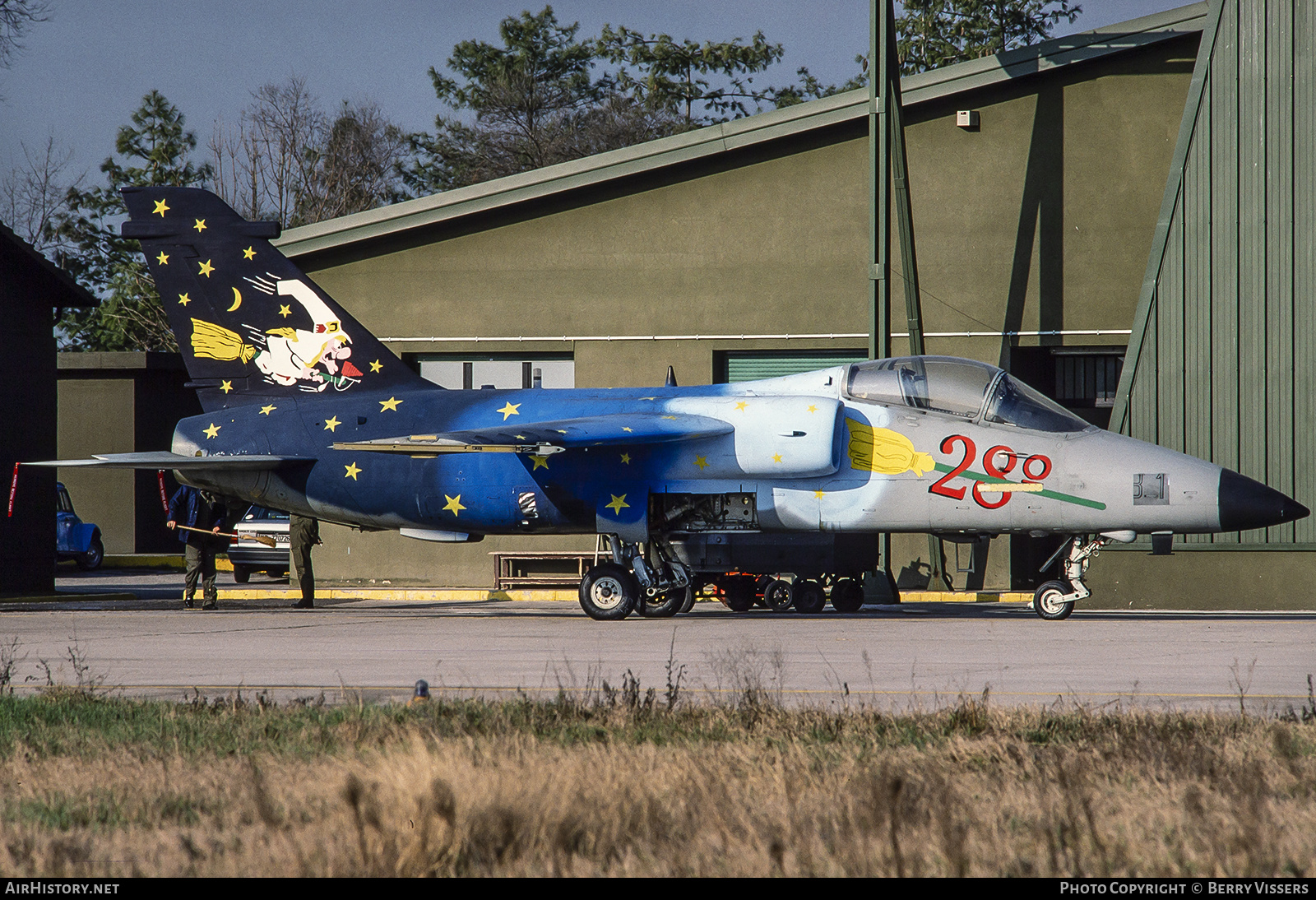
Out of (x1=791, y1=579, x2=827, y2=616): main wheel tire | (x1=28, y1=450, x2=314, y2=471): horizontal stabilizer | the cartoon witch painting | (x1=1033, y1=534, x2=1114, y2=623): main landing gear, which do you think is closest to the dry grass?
(x1=1033, y1=534, x2=1114, y2=623): main landing gear

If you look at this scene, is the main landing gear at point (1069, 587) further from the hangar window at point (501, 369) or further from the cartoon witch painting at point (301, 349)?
the hangar window at point (501, 369)

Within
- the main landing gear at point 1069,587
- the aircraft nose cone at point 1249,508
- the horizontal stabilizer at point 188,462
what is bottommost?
the main landing gear at point 1069,587

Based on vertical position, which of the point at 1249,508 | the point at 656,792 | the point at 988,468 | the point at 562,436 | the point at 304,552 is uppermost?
the point at 562,436

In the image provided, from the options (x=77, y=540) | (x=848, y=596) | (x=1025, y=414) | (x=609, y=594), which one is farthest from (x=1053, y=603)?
(x=77, y=540)

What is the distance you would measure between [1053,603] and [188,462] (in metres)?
10.3

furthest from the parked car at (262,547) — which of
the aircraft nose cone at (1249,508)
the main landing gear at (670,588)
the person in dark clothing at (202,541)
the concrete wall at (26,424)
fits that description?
the aircraft nose cone at (1249,508)

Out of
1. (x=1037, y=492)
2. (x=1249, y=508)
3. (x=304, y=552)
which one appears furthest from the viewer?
(x=304, y=552)

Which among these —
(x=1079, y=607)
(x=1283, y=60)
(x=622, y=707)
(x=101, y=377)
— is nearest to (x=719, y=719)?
(x=622, y=707)

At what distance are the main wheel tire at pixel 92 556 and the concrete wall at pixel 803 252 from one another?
10564 mm

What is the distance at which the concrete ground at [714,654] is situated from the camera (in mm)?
8102

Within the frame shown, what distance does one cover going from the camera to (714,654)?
33.6 ft

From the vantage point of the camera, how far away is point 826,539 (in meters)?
15.8

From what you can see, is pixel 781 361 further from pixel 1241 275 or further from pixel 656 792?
pixel 656 792

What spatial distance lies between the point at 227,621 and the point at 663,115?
38.5m
